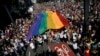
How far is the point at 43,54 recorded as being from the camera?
15531 millimetres

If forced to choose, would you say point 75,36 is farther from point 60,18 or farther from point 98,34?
point 60,18

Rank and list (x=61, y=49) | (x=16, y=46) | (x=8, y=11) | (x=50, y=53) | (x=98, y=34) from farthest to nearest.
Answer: (x=8, y=11) → (x=16, y=46) → (x=98, y=34) → (x=50, y=53) → (x=61, y=49)

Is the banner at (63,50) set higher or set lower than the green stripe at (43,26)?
lower

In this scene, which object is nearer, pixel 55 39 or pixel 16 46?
pixel 55 39

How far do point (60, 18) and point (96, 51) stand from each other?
184 centimetres

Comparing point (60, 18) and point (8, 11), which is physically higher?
point (60, 18)

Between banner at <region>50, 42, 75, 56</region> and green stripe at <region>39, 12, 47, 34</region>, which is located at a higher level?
green stripe at <region>39, 12, 47, 34</region>

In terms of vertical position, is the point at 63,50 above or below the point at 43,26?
below

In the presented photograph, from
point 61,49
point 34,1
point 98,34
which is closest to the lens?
point 61,49

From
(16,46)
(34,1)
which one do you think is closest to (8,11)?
(34,1)

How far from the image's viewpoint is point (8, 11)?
150 ft

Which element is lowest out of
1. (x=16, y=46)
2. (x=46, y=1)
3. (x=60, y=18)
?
(x=46, y=1)

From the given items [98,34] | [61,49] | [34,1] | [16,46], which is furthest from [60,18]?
[34,1]

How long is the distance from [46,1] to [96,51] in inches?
1919
